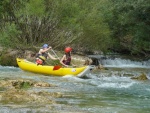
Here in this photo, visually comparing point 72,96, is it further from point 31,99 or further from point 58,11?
point 58,11

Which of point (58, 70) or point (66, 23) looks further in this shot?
point (66, 23)

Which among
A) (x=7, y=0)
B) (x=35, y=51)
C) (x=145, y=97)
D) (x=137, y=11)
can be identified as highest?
(x=7, y=0)

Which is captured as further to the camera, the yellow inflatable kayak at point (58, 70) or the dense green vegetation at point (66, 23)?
the dense green vegetation at point (66, 23)

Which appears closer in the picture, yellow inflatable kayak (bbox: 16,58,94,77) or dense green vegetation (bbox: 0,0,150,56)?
yellow inflatable kayak (bbox: 16,58,94,77)

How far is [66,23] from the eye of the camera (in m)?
21.6

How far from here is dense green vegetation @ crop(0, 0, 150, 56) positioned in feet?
65.2

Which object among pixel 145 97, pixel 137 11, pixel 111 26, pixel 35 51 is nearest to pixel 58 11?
pixel 35 51

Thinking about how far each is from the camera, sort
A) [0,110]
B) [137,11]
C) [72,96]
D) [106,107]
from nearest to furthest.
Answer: [0,110] < [106,107] < [72,96] < [137,11]

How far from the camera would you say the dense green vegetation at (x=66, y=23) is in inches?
782

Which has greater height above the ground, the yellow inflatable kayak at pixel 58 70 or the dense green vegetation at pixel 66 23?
the dense green vegetation at pixel 66 23

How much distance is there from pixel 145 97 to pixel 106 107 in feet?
6.91

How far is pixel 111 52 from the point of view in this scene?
28844 millimetres

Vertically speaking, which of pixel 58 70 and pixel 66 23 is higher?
pixel 66 23

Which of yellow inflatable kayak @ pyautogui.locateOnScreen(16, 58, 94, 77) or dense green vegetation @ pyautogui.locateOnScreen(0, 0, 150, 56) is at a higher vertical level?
dense green vegetation @ pyautogui.locateOnScreen(0, 0, 150, 56)
